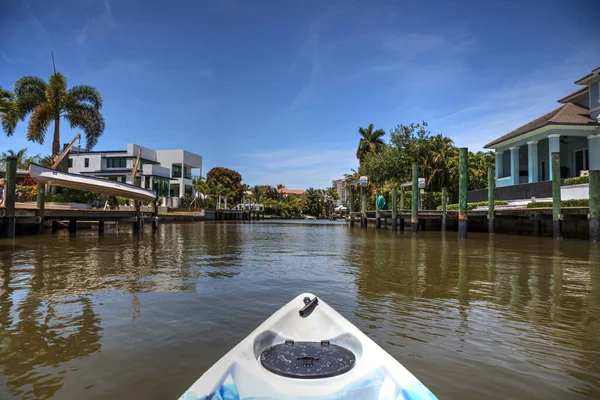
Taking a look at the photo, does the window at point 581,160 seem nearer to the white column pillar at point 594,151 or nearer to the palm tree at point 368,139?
the white column pillar at point 594,151

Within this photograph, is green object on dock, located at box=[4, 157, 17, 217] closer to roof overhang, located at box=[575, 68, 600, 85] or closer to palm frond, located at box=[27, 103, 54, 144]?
palm frond, located at box=[27, 103, 54, 144]

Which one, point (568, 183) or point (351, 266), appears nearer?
point (351, 266)

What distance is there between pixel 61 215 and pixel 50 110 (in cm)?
1237

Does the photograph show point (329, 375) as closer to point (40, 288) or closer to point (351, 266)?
point (40, 288)

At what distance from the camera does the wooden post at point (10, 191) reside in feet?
53.4

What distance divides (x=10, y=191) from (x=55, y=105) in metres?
14.5

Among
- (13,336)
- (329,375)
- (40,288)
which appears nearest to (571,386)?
(329,375)

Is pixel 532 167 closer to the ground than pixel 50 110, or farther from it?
closer to the ground

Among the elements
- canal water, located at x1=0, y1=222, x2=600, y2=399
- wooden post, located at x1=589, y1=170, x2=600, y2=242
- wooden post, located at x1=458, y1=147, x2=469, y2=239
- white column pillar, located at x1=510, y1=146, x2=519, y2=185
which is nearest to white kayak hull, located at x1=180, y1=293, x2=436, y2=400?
canal water, located at x1=0, y1=222, x2=600, y2=399

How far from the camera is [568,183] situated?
20.4 m

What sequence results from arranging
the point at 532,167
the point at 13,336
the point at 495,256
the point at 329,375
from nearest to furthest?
1. the point at 329,375
2. the point at 13,336
3. the point at 495,256
4. the point at 532,167

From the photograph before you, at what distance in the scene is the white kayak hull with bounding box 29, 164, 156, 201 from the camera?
1740cm

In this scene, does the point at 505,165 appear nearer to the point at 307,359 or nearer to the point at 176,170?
the point at 307,359

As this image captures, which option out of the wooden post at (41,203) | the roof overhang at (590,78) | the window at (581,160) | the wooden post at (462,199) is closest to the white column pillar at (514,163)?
the window at (581,160)
